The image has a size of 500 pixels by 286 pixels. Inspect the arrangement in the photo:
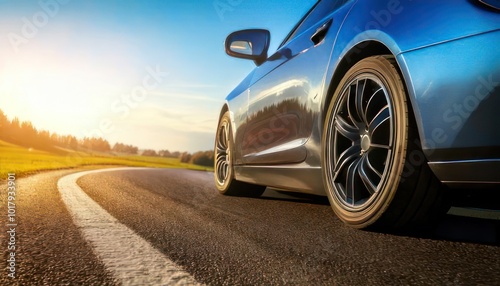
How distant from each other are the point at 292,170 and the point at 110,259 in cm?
169

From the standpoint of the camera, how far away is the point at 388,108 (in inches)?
87.8

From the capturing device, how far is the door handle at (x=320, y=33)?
2.90 meters

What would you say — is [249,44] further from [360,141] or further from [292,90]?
[360,141]

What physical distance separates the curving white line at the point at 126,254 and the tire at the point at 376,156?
3.51ft

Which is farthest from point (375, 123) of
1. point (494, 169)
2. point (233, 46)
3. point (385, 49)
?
point (233, 46)

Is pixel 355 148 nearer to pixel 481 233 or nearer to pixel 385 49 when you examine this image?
pixel 385 49

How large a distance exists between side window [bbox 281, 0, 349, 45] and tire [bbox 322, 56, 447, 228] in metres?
0.87

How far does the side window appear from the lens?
130 inches

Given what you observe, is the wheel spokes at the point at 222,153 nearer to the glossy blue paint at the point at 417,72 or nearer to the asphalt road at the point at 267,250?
the glossy blue paint at the point at 417,72

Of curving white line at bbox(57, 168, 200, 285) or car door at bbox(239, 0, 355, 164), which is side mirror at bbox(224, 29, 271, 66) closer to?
car door at bbox(239, 0, 355, 164)

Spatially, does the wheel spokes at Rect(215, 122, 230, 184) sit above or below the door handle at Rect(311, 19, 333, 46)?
A: below

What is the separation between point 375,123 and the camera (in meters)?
2.32

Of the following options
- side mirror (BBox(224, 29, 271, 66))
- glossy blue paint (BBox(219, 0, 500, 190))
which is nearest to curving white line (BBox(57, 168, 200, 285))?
glossy blue paint (BBox(219, 0, 500, 190))

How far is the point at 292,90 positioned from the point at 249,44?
5.13 ft
